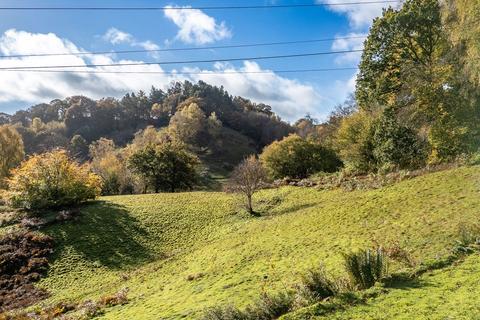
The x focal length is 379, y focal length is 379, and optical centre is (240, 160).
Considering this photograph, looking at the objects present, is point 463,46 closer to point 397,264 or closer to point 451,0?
point 451,0

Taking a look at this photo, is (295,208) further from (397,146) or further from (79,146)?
(79,146)

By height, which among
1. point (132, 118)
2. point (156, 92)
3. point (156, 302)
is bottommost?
point (156, 302)

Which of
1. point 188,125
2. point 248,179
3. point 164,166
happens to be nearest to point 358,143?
point 248,179

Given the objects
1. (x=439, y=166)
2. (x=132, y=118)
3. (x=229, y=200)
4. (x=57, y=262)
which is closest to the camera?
(x=57, y=262)

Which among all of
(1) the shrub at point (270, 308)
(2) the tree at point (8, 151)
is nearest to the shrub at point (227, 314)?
(1) the shrub at point (270, 308)

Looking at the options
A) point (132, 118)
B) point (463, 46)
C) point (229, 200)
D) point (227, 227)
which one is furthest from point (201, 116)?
point (463, 46)

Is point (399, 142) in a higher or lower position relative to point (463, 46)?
lower

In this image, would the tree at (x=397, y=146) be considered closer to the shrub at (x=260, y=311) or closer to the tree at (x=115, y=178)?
the shrub at (x=260, y=311)

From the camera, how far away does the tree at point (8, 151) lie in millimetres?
53500

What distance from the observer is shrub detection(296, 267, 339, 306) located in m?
9.38

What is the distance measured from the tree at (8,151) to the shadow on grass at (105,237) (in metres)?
29.1

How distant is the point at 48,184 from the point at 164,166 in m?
16.4

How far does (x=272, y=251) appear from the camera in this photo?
1800 cm

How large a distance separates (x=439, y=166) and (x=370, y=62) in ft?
31.4
